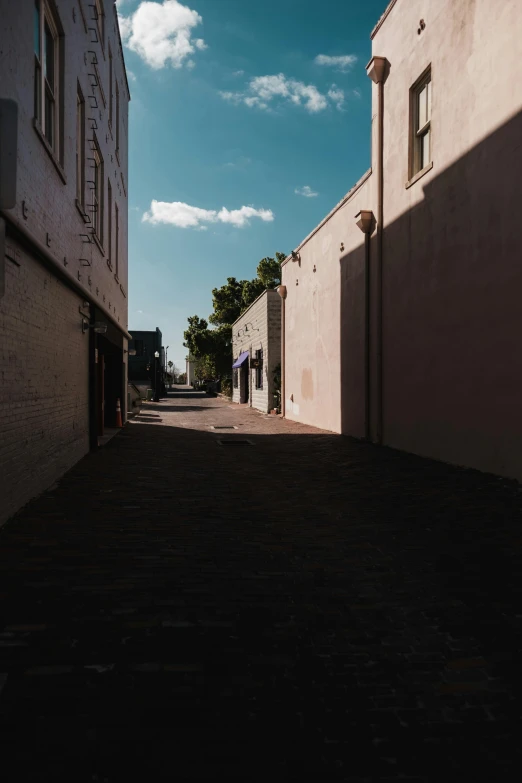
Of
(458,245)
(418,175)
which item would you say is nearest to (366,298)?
(418,175)

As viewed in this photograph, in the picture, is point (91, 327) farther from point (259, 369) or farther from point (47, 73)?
point (259, 369)

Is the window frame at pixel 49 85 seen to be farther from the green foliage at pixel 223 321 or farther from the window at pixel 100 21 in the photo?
the green foliage at pixel 223 321

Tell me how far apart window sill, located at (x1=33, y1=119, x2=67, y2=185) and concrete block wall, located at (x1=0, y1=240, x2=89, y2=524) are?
148cm

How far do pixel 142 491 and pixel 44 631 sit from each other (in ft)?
13.2

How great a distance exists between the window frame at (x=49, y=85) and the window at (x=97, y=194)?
10.5 feet

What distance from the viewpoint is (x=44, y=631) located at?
3045mm

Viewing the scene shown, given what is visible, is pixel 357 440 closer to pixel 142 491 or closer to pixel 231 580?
pixel 142 491

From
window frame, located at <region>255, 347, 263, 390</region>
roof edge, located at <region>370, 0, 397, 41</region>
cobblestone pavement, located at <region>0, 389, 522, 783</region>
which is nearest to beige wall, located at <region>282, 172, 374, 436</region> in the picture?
roof edge, located at <region>370, 0, 397, 41</region>

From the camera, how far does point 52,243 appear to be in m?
7.27

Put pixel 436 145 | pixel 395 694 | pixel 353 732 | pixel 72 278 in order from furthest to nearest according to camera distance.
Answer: pixel 436 145 < pixel 72 278 < pixel 395 694 < pixel 353 732

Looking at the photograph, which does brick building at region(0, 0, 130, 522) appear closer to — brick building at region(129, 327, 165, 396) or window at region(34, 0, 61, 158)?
window at region(34, 0, 61, 158)

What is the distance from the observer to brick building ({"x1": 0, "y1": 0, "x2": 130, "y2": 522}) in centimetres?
555

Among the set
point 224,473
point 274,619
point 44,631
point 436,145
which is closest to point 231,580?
point 274,619

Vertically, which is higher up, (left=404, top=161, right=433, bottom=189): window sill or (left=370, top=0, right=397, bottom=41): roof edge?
(left=370, top=0, right=397, bottom=41): roof edge
